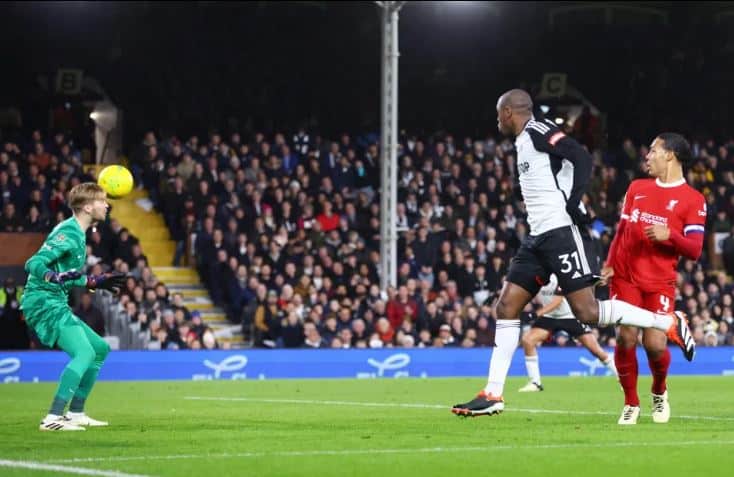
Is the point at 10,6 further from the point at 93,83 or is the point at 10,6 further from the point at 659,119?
the point at 659,119

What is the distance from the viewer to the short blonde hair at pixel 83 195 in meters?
11.8

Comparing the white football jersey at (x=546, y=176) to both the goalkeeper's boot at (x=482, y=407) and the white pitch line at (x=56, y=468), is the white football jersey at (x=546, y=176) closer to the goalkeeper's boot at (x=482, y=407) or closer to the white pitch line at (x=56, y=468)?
the goalkeeper's boot at (x=482, y=407)

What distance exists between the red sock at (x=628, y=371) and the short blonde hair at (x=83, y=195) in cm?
444

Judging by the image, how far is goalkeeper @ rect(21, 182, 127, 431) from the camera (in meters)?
11.4

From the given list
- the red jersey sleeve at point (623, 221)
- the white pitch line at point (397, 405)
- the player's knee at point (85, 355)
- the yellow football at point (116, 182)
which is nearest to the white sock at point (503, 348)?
the red jersey sleeve at point (623, 221)

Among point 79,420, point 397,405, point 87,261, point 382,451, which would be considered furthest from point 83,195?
point 87,261

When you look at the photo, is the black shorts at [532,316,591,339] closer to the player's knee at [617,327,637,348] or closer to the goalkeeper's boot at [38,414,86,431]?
the player's knee at [617,327,637,348]

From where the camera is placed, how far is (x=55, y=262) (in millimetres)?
11617

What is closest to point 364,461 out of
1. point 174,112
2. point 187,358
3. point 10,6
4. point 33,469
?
point 33,469

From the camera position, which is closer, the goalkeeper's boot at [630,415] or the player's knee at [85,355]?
the player's knee at [85,355]

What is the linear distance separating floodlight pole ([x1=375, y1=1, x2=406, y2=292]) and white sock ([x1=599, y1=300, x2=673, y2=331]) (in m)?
17.1

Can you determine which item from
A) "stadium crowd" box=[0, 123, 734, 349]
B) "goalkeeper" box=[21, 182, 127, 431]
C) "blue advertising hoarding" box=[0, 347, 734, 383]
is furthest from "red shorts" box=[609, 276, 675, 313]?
"stadium crowd" box=[0, 123, 734, 349]

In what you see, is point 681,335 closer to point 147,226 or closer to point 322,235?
point 322,235

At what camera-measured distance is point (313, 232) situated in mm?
29984
